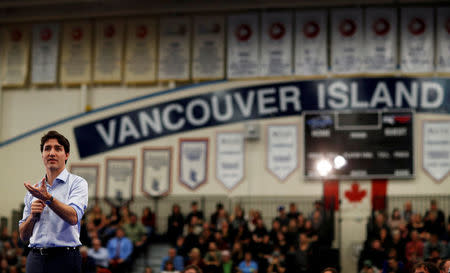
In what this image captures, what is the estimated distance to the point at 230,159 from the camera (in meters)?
18.5

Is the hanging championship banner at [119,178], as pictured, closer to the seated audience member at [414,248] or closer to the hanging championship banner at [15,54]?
the hanging championship banner at [15,54]

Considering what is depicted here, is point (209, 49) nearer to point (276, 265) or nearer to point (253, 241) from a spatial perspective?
point (253, 241)

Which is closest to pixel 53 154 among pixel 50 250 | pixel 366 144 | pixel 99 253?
pixel 50 250

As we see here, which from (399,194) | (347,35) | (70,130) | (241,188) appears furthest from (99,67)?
(399,194)

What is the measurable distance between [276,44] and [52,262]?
15.2m

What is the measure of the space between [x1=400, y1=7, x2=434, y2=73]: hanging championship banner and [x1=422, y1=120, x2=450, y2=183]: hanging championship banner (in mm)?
1571

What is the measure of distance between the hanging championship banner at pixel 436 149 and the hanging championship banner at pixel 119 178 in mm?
8275

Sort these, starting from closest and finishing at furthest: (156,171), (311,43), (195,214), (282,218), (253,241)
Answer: (253,241) → (282,218) → (195,214) → (311,43) → (156,171)

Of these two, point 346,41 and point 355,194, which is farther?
point 346,41

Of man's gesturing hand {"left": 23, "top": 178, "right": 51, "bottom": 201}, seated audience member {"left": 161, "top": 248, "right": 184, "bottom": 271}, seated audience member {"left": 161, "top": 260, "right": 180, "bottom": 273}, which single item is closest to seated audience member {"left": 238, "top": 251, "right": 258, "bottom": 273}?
seated audience member {"left": 161, "top": 248, "right": 184, "bottom": 271}

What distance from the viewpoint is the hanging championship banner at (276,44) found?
18.5 meters

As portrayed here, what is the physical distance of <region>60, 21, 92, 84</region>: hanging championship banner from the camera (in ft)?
65.2

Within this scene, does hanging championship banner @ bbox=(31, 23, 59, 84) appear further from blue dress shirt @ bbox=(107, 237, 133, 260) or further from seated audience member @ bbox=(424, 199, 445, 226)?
seated audience member @ bbox=(424, 199, 445, 226)

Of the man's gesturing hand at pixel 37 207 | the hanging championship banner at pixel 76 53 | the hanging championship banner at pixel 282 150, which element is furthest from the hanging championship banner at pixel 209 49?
the man's gesturing hand at pixel 37 207
